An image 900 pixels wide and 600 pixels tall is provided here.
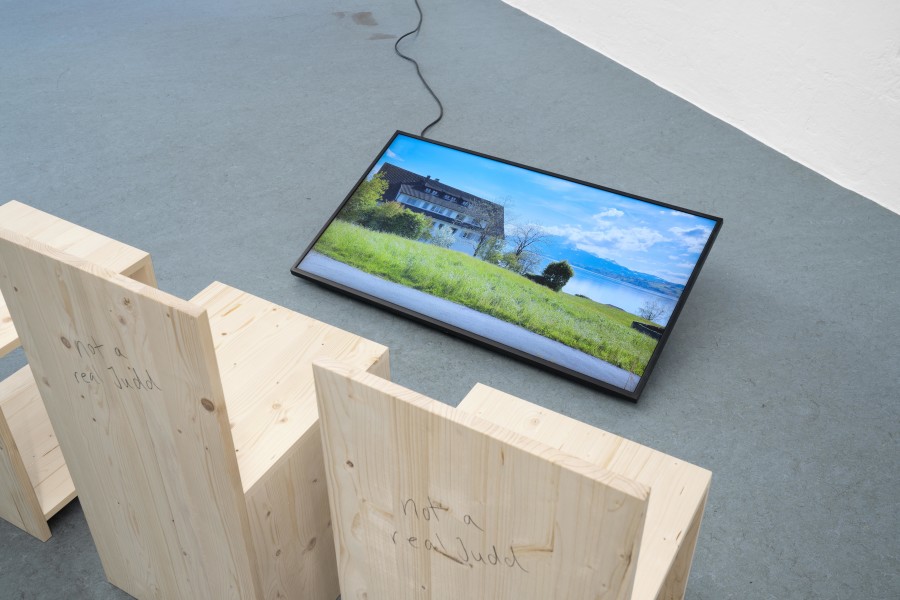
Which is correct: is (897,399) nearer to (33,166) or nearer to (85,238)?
(85,238)

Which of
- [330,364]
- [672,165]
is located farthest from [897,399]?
[330,364]

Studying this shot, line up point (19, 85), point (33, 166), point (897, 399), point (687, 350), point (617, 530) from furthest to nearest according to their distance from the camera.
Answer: point (19, 85), point (33, 166), point (687, 350), point (897, 399), point (617, 530)

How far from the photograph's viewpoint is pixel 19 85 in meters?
3.71

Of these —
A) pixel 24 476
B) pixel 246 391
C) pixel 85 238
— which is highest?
pixel 85 238

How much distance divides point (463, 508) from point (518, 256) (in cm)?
154

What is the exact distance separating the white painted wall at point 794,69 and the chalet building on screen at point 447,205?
1360 millimetres

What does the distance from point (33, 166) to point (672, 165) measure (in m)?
2.41

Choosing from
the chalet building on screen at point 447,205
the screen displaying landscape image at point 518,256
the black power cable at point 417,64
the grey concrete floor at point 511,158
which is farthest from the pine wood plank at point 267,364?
the black power cable at point 417,64

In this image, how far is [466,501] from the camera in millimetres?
1174

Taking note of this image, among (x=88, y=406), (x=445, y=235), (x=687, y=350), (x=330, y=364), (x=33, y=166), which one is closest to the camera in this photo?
(x=330, y=364)

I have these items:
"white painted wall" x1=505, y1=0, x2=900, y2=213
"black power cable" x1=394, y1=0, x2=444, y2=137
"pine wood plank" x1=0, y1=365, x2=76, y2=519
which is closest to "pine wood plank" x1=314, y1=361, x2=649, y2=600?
"pine wood plank" x1=0, y1=365, x2=76, y2=519

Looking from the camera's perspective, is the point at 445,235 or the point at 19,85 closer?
the point at 445,235

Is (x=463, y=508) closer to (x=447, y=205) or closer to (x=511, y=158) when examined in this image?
(x=447, y=205)

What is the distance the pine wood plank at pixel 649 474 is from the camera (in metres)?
1.53
